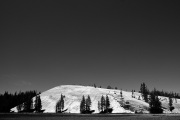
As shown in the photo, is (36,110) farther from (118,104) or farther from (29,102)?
(118,104)

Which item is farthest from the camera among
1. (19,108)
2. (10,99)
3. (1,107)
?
(10,99)

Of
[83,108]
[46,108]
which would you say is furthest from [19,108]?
[83,108]

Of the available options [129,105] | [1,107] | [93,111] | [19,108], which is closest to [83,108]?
[93,111]

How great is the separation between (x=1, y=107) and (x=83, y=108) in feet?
258

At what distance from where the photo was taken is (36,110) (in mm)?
178250

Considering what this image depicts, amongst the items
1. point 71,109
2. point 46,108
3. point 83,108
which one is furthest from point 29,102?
point 83,108

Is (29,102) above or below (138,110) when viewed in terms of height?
above

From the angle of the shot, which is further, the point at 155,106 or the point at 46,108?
the point at 46,108

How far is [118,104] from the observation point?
187625mm

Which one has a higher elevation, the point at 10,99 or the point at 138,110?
the point at 10,99

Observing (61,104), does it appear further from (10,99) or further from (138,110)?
(138,110)

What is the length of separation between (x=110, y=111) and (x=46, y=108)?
73.4 metres

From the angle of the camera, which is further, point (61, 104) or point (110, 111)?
point (61, 104)

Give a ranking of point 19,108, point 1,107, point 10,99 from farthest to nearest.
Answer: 1. point 10,99
2. point 19,108
3. point 1,107
